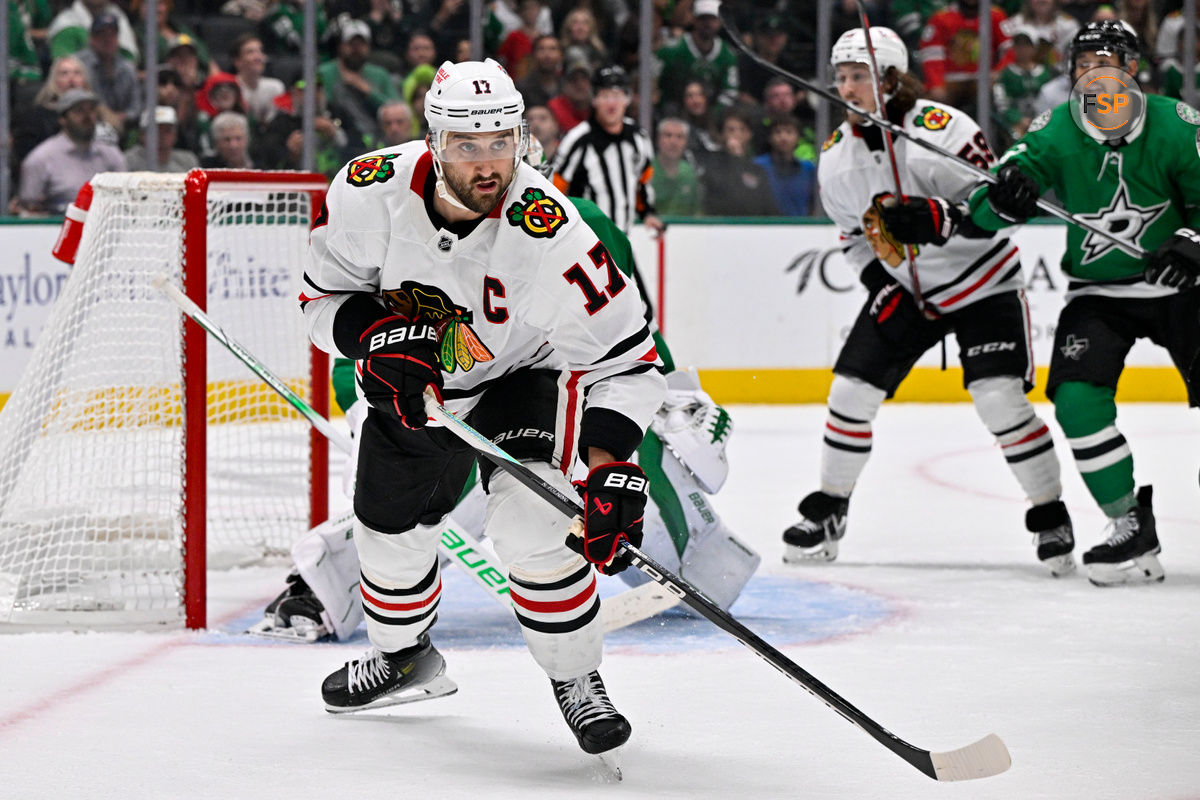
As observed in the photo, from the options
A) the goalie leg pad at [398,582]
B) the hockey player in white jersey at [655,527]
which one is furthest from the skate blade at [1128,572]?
the goalie leg pad at [398,582]

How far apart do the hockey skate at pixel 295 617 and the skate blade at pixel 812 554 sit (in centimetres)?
124

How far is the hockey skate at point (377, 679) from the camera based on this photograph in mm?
2508

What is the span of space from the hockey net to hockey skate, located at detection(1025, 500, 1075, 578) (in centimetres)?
155

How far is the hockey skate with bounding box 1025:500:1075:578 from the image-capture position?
3.65 m

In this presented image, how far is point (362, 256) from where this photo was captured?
2.26 m

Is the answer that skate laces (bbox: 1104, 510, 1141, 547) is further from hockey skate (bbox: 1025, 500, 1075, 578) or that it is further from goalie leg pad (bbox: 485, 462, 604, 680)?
goalie leg pad (bbox: 485, 462, 604, 680)

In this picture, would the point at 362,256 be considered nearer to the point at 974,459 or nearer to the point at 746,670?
the point at 746,670

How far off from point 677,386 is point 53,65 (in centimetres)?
366

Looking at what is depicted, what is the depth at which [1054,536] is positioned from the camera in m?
3.66

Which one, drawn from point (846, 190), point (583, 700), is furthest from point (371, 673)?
point (846, 190)

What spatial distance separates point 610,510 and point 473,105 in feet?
1.75

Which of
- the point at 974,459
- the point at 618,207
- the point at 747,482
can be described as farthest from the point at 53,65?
the point at 974,459

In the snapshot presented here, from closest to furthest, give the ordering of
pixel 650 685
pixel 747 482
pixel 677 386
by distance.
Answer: pixel 650 685 < pixel 677 386 < pixel 747 482

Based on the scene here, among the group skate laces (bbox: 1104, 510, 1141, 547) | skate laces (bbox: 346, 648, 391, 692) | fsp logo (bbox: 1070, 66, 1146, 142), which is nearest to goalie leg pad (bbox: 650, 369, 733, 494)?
skate laces (bbox: 346, 648, 391, 692)
